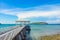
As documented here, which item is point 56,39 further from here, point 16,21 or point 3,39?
point 16,21

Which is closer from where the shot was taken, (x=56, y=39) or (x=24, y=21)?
(x=56, y=39)

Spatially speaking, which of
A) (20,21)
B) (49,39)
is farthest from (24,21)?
(49,39)

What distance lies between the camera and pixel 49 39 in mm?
16047

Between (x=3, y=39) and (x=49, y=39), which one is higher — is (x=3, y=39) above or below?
above

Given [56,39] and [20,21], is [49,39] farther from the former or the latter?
[20,21]

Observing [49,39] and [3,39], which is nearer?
[3,39]

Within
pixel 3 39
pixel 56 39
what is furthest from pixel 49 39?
pixel 3 39

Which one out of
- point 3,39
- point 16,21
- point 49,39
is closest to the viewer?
point 3,39

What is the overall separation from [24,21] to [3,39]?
24.9 m

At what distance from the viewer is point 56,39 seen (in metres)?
16.1

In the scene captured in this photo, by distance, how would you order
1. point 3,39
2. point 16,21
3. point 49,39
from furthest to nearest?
point 16,21 < point 49,39 < point 3,39

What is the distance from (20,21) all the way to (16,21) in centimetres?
91

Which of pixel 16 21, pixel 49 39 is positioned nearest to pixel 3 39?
pixel 49 39

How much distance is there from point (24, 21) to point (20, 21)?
134 cm
